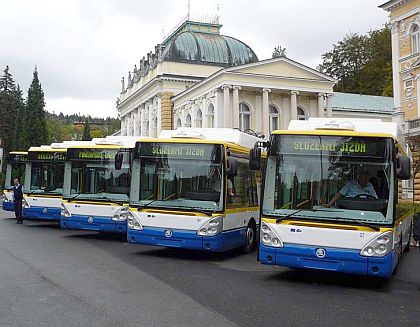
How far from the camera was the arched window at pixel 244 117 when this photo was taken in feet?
126

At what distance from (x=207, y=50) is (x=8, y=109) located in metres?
44.0

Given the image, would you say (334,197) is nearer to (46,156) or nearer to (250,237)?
(250,237)

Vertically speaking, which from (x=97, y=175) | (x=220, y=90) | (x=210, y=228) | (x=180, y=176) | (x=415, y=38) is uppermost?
(x=415, y=38)

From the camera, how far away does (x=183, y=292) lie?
849cm

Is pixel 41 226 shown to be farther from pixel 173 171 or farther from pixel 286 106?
pixel 286 106

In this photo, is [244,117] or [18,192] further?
[244,117]

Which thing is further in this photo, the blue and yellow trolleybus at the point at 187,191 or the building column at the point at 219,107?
the building column at the point at 219,107

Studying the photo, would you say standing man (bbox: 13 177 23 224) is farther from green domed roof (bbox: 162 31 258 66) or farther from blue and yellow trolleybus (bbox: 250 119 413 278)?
green domed roof (bbox: 162 31 258 66)

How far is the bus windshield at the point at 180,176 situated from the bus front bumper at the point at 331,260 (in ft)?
8.64

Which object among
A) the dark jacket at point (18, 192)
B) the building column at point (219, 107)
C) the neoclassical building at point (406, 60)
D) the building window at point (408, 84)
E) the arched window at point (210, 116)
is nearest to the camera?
the dark jacket at point (18, 192)

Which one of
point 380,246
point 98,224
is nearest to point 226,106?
point 98,224

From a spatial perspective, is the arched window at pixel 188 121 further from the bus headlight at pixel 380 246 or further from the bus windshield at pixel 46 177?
the bus headlight at pixel 380 246

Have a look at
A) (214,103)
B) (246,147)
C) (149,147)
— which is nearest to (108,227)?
(149,147)

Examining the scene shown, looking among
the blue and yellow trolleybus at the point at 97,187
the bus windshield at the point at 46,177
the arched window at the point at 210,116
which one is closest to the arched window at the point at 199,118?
the arched window at the point at 210,116
